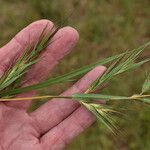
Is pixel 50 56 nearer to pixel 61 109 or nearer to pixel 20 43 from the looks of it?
pixel 20 43

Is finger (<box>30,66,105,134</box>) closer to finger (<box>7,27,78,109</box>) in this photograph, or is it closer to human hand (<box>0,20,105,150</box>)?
human hand (<box>0,20,105,150</box>)

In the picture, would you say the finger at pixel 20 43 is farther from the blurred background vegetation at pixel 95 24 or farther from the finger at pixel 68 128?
the blurred background vegetation at pixel 95 24

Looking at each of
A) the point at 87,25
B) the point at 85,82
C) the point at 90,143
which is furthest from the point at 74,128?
the point at 87,25

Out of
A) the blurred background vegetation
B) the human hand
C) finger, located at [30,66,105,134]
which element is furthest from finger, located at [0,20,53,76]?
the blurred background vegetation

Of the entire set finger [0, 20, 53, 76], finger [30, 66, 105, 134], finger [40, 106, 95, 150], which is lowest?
finger [40, 106, 95, 150]

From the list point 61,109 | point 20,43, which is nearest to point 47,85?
point 61,109

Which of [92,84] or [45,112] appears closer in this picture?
[92,84]

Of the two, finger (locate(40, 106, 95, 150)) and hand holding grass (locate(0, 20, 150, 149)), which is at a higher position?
hand holding grass (locate(0, 20, 150, 149))
